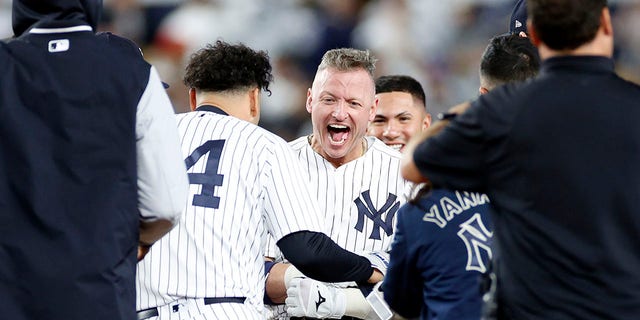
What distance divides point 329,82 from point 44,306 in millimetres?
2437

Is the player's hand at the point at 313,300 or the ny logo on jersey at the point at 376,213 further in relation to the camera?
the ny logo on jersey at the point at 376,213

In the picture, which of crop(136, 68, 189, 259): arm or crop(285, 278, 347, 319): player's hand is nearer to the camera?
crop(136, 68, 189, 259): arm

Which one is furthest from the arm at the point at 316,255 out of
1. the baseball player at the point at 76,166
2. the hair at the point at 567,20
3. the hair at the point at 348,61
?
the hair at the point at 567,20

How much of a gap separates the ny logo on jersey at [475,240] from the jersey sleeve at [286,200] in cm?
100

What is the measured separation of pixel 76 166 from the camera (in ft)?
9.95

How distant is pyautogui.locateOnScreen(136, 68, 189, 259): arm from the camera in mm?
3131

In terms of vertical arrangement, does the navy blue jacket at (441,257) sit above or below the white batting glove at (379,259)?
above

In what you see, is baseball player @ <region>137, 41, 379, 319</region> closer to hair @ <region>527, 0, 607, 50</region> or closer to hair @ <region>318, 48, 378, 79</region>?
hair @ <region>318, 48, 378, 79</region>

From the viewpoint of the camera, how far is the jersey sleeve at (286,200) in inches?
158

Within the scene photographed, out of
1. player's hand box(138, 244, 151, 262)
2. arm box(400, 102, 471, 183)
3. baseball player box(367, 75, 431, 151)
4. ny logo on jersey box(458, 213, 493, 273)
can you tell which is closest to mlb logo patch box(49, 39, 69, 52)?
player's hand box(138, 244, 151, 262)

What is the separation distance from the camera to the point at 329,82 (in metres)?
5.11

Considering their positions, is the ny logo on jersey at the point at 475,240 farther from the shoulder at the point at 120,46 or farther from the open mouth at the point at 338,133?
the open mouth at the point at 338,133

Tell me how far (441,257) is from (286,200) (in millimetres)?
1040

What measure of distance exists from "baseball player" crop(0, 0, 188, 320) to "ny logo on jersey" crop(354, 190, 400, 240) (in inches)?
69.0
